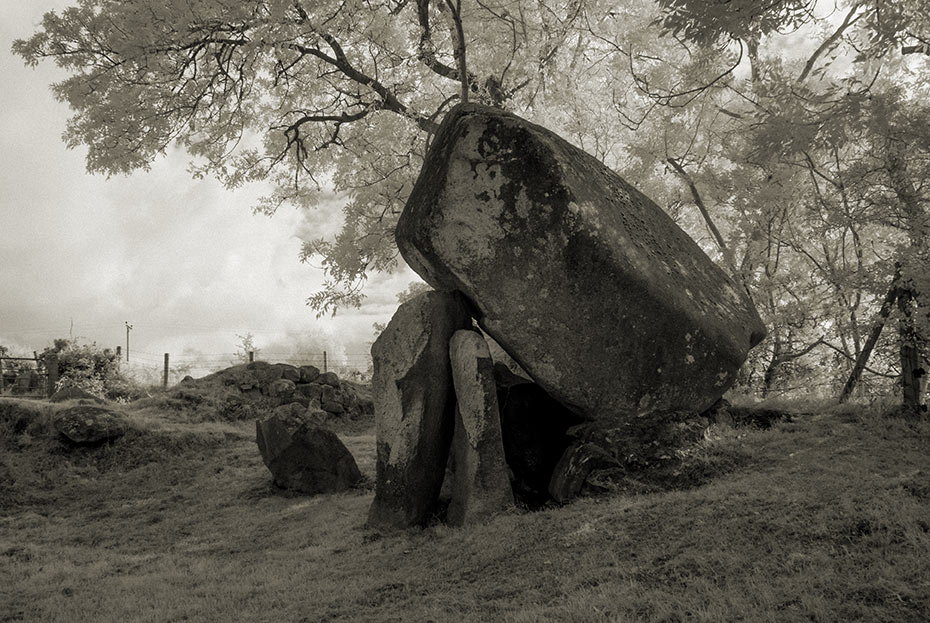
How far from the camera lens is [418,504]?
855 cm

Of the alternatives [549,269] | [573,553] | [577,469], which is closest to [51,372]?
[549,269]

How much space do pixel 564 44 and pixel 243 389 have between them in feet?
41.5

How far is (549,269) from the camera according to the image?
845cm

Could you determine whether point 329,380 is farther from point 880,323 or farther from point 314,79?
point 880,323

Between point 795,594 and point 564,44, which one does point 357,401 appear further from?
point 795,594

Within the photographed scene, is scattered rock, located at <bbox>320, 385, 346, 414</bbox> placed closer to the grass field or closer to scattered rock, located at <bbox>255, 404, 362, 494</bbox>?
scattered rock, located at <bbox>255, 404, 362, 494</bbox>

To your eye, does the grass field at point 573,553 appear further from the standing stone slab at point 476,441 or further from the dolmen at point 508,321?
the dolmen at point 508,321

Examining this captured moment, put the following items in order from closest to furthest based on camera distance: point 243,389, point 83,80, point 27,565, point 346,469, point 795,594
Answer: point 795,594 < point 27,565 < point 346,469 < point 83,80 < point 243,389

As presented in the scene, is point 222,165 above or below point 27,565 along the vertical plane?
above

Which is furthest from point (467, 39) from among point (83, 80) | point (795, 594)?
point (795, 594)

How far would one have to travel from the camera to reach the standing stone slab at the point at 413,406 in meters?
8.52

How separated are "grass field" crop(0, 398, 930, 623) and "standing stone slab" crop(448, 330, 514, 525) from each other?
388mm

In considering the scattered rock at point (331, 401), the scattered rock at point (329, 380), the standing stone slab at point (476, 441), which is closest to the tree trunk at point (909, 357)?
the standing stone slab at point (476, 441)

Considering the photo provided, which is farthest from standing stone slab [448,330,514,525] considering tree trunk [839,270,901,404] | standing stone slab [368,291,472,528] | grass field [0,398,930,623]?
tree trunk [839,270,901,404]
